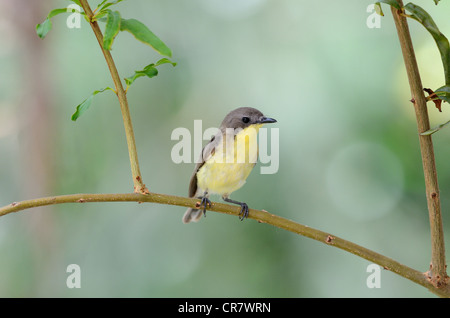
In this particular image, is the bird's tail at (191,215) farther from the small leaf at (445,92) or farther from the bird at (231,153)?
the small leaf at (445,92)

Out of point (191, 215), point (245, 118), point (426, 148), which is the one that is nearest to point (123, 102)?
point (426, 148)

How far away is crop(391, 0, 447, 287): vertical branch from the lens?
2.98 feet

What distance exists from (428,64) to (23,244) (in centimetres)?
186

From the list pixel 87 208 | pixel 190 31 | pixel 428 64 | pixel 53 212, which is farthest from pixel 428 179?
pixel 53 212

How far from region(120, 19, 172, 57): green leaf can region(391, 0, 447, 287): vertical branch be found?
45 centimetres

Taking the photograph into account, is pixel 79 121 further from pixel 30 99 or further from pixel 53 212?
pixel 53 212

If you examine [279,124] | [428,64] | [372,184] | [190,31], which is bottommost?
[372,184]

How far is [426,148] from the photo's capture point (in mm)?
924

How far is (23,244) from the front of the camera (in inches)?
84.7

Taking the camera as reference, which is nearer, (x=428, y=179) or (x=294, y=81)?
(x=428, y=179)

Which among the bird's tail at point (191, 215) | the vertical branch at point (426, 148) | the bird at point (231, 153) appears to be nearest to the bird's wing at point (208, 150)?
the bird at point (231, 153)

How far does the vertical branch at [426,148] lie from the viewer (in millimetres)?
907

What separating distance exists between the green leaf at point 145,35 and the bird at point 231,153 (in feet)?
2.49

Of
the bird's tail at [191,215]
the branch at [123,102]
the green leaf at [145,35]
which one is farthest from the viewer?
the bird's tail at [191,215]
